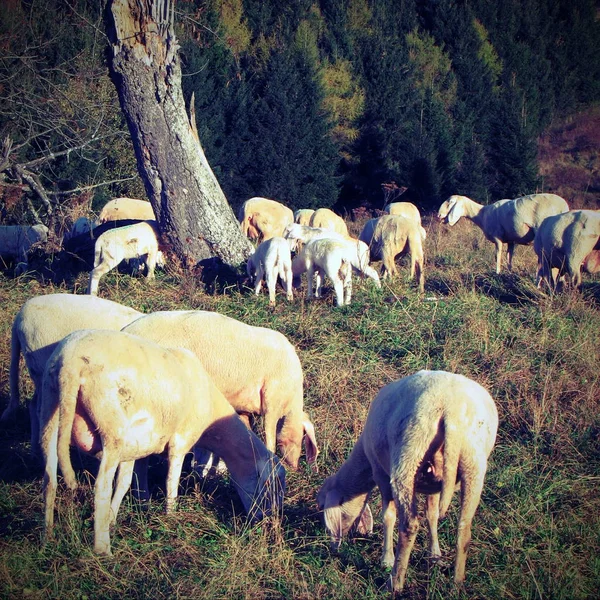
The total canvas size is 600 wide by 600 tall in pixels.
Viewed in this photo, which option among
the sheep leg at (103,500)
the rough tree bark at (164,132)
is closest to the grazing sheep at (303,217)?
the rough tree bark at (164,132)

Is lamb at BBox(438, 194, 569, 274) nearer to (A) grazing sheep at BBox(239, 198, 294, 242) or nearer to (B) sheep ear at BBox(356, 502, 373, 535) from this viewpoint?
(A) grazing sheep at BBox(239, 198, 294, 242)

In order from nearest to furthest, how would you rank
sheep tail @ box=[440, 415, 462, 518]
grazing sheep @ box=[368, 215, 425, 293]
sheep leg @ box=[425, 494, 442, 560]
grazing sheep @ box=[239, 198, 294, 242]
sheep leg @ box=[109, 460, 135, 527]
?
sheep tail @ box=[440, 415, 462, 518], sheep leg @ box=[425, 494, 442, 560], sheep leg @ box=[109, 460, 135, 527], grazing sheep @ box=[368, 215, 425, 293], grazing sheep @ box=[239, 198, 294, 242]

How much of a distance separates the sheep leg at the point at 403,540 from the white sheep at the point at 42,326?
3.18 meters

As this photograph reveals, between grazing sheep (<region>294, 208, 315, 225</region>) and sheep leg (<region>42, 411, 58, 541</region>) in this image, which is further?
grazing sheep (<region>294, 208, 315, 225</region>)

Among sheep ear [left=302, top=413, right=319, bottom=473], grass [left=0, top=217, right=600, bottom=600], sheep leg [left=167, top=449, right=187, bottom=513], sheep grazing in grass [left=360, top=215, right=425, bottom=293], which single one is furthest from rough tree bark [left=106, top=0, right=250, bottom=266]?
sheep leg [left=167, top=449, right=187, bottom=513]

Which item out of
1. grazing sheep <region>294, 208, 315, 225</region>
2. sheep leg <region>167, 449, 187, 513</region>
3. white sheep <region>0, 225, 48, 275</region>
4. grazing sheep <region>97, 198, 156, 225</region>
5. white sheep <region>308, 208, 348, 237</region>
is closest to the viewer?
sheep leg <region>167, 449, 187, 513</region>

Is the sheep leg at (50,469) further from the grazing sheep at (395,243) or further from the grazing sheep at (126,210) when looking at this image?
the grazing sheep at (126,210)

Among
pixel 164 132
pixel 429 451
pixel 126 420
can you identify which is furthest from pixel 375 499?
pixel 164 132

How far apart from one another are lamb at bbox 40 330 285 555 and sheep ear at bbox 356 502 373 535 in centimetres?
59

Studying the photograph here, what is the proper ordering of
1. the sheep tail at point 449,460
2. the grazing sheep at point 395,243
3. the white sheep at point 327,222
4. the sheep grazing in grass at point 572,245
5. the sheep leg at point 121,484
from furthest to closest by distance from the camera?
the white sheep at point 327,222, the grazing sheep at point 395,243, the sheep grazing in grass at point 572,245, the sheep leg at point 121,484, the sheep tail at point 449,460

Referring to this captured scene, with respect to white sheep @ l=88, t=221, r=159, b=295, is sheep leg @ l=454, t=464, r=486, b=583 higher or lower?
lower

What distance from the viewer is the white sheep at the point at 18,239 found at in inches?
468

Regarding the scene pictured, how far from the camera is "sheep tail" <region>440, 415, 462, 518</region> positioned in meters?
3.86

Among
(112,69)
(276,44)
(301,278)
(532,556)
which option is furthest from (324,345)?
(276,44)
